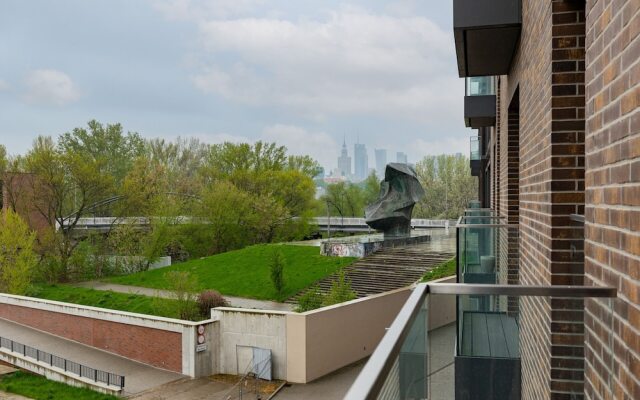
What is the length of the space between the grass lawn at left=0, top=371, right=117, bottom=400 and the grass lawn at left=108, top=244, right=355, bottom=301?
9.56 meters

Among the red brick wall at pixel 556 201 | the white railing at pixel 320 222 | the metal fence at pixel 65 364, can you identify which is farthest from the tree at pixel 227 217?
the red brick wall at pixel 556 201

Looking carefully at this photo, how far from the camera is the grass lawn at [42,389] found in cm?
2023

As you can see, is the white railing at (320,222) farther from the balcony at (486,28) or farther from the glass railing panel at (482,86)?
the balcony at (486,28)

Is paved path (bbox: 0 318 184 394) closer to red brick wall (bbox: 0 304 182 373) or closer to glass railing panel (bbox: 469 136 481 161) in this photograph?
red brick wall (bbox: 0 304 182 373)

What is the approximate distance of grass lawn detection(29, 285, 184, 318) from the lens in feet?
86.0

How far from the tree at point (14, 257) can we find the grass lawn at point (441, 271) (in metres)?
22.1

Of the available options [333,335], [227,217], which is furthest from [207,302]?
[227,217]

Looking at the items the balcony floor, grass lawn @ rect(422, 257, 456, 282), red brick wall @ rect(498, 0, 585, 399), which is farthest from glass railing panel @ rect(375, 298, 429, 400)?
grass lawn @ rect(422, 257, 456, 282)

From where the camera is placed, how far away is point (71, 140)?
6869 cm

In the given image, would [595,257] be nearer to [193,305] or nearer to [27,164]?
[193,305]

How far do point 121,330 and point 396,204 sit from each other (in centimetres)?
1889

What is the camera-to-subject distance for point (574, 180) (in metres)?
4.07

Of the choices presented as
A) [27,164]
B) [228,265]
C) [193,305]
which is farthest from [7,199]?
[193,305]

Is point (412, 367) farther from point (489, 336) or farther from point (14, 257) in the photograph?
point (14, 257)
